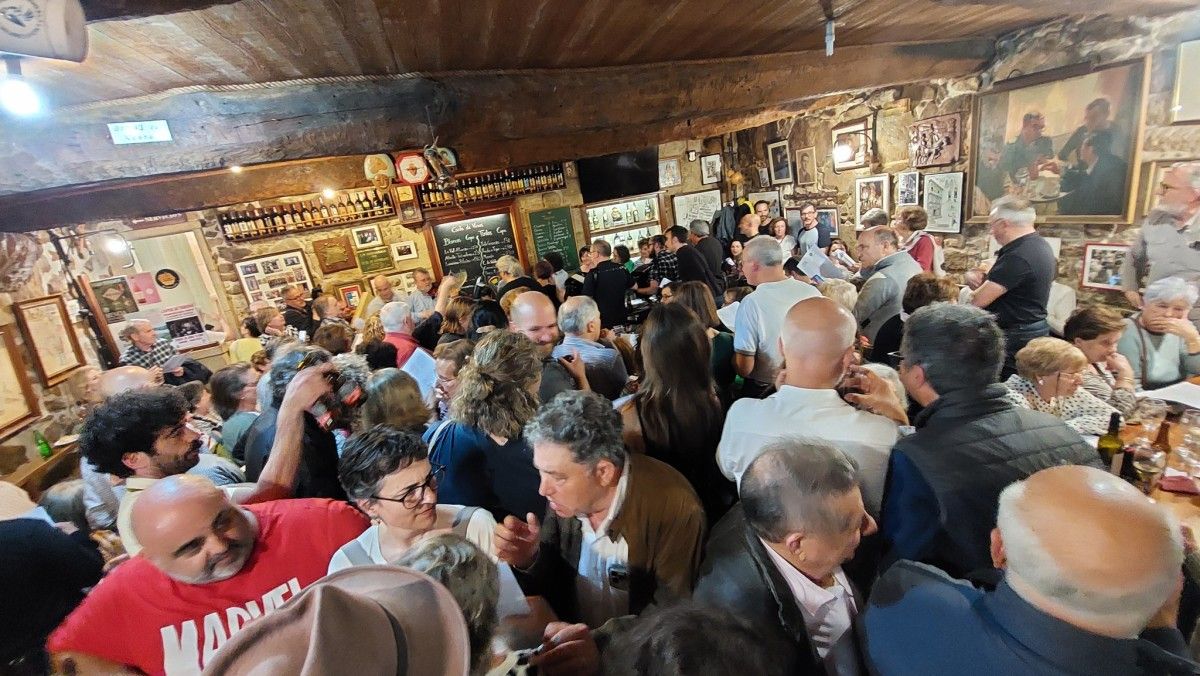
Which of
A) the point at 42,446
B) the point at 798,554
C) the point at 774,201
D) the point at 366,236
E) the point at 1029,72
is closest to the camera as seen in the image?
the point at 798,554

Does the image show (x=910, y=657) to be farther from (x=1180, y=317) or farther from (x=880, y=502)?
(x=1180, y=317)

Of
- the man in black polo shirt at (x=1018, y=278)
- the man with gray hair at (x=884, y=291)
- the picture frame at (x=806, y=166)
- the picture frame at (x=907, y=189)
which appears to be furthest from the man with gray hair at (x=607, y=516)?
the picture frame at (x=806, y=166)

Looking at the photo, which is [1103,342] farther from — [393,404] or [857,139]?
[857,139]

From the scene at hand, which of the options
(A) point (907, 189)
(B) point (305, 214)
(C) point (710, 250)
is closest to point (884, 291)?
(C) point (710, 250)

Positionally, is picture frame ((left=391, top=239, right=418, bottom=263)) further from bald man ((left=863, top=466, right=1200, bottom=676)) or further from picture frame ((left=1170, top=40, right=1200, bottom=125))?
picture frame ((left=1170, top=40, right=1200, bottom=125))

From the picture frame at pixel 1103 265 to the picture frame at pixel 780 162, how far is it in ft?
15.0

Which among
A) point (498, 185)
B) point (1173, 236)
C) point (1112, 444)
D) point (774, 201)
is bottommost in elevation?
point (1112, 444)

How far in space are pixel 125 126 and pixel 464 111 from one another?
145 cm

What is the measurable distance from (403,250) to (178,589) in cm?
713

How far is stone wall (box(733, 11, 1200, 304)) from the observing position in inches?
136

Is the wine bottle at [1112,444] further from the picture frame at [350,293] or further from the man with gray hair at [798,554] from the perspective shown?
the picture frame at [350,293]

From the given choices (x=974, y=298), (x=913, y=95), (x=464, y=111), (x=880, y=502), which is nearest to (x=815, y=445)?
(x=880, y=502)

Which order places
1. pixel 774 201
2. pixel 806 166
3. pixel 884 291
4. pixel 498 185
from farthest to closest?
pixel 774 201
pixel 498 185
pixel 806 166
pixel 884 291

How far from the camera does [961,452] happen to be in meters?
1.34
